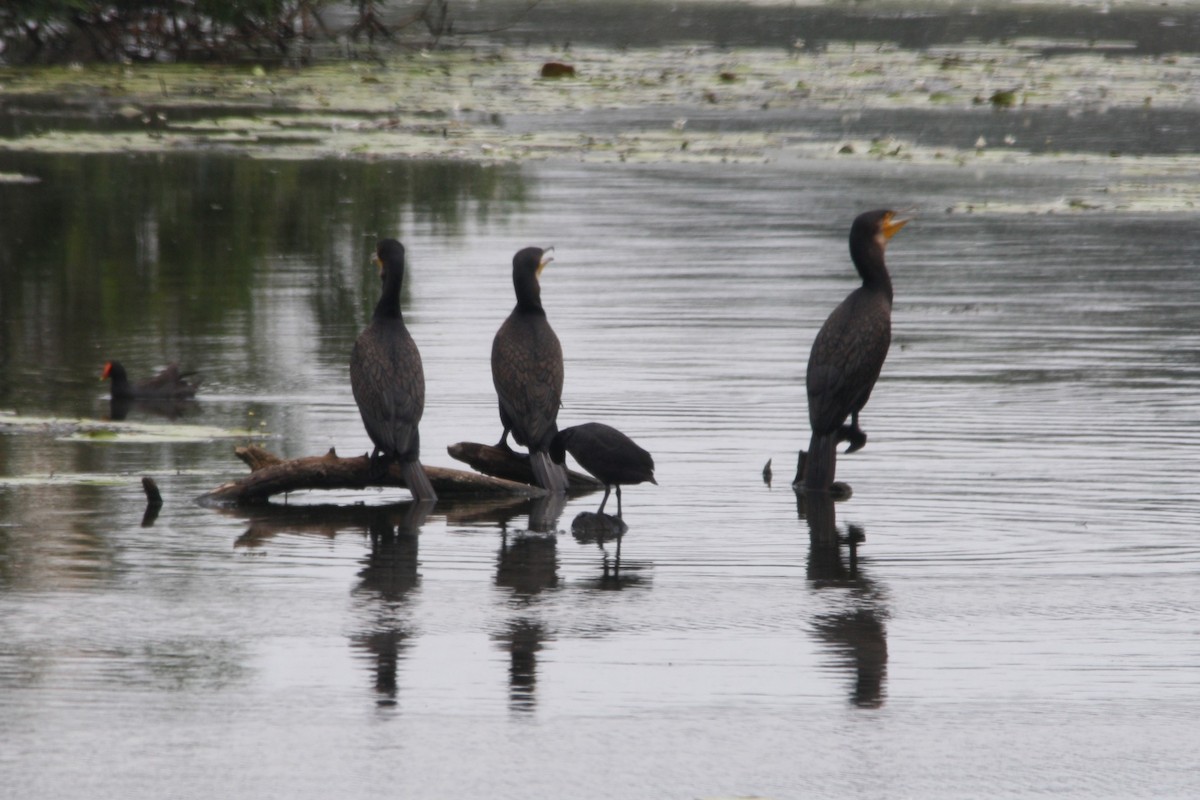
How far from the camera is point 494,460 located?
33.0 ft

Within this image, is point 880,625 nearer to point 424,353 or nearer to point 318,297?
point 424,353

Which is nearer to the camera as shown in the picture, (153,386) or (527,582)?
(527,582)

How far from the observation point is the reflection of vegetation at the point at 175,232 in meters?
14.8

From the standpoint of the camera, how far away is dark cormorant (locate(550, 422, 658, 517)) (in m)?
8.96

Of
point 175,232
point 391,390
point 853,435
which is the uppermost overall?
point 175,232

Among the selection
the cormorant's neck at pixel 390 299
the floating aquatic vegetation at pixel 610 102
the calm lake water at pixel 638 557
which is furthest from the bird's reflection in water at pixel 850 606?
the floating aquatic vegetation at pixel 610 102

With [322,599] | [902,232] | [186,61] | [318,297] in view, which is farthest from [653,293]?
[186,61]

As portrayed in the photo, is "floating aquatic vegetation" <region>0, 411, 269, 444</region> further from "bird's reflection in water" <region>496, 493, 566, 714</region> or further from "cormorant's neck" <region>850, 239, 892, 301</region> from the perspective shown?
"cormorant's neck" <region>850, 239, 892, 301</region>

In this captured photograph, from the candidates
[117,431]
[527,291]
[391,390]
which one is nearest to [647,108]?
[117,431]

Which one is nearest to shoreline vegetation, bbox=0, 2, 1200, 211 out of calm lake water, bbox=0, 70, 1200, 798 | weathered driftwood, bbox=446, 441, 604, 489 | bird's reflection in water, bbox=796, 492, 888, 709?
calm lake water, bbox=0, 70, 1200, 798

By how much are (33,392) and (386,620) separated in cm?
544

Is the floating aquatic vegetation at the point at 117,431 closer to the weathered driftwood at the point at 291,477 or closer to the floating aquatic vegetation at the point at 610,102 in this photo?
the weathered driftwood at the point at 291,477

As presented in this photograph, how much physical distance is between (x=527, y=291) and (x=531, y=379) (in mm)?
589

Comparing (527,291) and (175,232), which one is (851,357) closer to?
(527,291)
